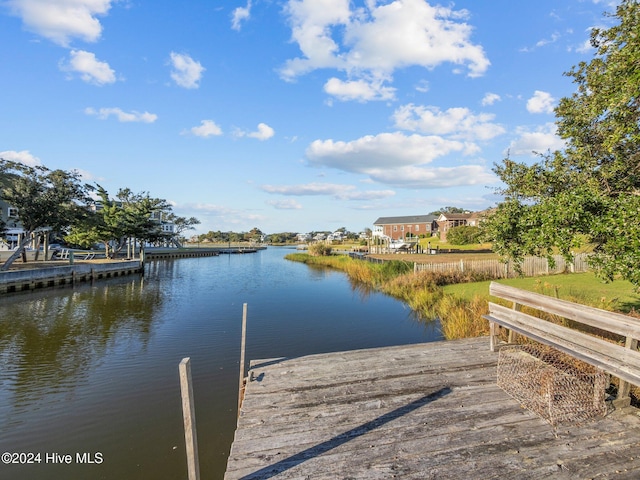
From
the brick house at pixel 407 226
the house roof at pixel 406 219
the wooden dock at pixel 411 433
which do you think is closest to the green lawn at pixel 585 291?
the wooden dock at pixel 411 433

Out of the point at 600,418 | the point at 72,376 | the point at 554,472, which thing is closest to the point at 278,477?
the point at 554,472

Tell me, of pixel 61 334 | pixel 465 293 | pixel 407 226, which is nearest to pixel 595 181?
pixel 465 293

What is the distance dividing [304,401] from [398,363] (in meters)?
2.09

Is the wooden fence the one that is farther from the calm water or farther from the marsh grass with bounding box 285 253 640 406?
the calm water

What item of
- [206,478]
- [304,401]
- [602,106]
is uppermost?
[602,106]

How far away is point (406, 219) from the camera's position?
244 feet

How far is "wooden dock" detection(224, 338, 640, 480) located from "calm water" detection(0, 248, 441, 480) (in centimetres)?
171

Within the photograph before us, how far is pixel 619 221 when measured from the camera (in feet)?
14.9

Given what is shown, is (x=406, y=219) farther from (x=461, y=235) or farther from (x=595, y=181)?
(x=595, y=181)

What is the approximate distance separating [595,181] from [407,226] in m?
67.7

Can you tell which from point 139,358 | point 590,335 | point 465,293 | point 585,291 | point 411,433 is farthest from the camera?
point 465,293

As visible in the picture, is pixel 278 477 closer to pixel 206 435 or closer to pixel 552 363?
pixel 206 435

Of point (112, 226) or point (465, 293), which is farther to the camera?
point (112, 226)

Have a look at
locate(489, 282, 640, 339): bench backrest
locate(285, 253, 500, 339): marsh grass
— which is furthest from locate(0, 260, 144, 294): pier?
locate(489, 282, 640, 339): bench backrest
